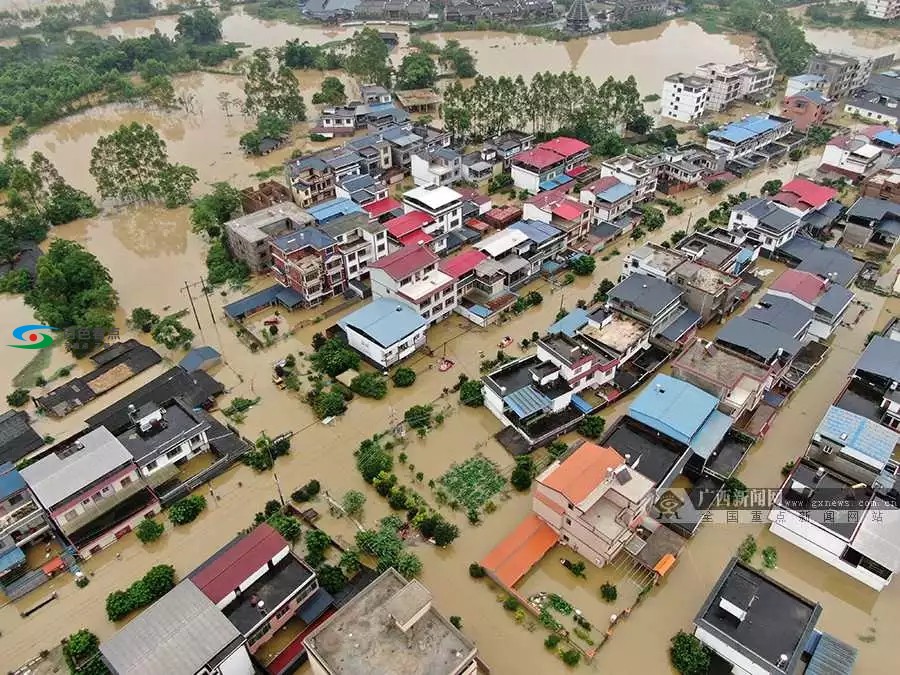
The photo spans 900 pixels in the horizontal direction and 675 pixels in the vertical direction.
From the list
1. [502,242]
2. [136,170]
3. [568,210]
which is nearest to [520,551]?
[502,242]

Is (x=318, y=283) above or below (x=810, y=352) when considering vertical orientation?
above

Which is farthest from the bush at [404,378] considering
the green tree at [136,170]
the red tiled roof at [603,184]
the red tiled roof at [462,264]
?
the green tree at [136,170]

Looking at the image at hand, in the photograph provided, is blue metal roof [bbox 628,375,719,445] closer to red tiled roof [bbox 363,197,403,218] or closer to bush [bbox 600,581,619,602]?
bush [bbox 600,581,619,602]

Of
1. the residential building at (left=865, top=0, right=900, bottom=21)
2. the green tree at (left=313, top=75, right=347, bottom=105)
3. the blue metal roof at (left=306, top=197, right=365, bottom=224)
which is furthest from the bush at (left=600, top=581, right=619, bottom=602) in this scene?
the residential building at (left=865, top=0, right=900, bottom=21)

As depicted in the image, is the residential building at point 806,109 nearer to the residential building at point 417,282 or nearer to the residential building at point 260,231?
the residential building at point 417,282

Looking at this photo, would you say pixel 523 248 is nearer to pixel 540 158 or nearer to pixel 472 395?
pixel 472 395

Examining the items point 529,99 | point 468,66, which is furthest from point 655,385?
point 468,66

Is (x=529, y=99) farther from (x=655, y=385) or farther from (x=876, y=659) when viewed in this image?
(x=876, y=659)
